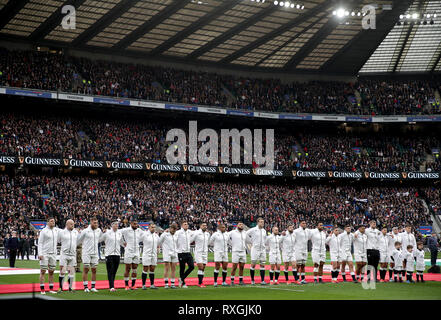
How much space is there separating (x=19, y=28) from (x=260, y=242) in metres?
38.6

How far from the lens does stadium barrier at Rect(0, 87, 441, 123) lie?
50.5 m

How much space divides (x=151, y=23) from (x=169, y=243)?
34526 mm

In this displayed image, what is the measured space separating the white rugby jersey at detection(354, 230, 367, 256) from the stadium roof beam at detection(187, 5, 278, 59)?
31.1 metres

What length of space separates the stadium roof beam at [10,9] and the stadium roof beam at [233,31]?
754 inches

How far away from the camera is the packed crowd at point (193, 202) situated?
44250 mm

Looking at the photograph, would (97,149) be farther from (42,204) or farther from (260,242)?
(260,242)

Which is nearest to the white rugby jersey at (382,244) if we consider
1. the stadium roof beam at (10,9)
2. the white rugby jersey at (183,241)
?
the white rugby jersey at (183,241)

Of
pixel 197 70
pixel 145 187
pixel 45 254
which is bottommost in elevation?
pixel 45 254

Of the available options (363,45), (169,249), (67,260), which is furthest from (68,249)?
(363,45)

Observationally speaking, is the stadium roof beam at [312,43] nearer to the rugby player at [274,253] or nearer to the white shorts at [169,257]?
the rugby player at [274,253]

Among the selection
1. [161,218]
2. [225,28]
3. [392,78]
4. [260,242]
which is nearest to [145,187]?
[161,218]

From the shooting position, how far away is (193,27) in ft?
170

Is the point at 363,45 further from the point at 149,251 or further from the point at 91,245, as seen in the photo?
the point at 91,245

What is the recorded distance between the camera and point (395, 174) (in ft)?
202
